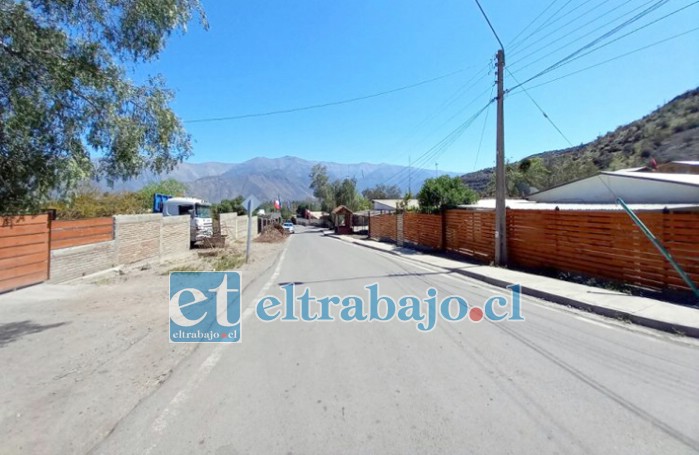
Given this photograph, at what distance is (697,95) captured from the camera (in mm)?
38969

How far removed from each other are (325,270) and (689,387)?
11.0 meters

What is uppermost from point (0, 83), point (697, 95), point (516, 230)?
point (697, 95)

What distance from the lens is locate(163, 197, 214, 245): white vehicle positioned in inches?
992

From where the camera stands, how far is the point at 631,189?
15.9 metres

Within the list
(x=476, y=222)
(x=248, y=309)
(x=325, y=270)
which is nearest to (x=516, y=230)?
(x=476, y=222)

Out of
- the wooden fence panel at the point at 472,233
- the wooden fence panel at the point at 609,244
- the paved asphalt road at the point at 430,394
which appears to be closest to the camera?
the paved asphalt road at the point at 430,394

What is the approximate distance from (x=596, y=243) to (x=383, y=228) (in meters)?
28.6

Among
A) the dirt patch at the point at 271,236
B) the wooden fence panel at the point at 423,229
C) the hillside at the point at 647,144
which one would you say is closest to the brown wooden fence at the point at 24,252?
the wooden fence panel at the point at 423,229

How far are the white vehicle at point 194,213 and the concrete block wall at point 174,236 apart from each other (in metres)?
1.41

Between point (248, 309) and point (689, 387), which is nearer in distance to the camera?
point (689, 387)

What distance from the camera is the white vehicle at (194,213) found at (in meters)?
25.2

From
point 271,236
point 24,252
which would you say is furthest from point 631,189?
point 271,236

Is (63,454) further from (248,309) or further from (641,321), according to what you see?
(641,321)

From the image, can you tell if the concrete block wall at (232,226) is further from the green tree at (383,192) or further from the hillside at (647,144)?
the green tree at (383,192)
